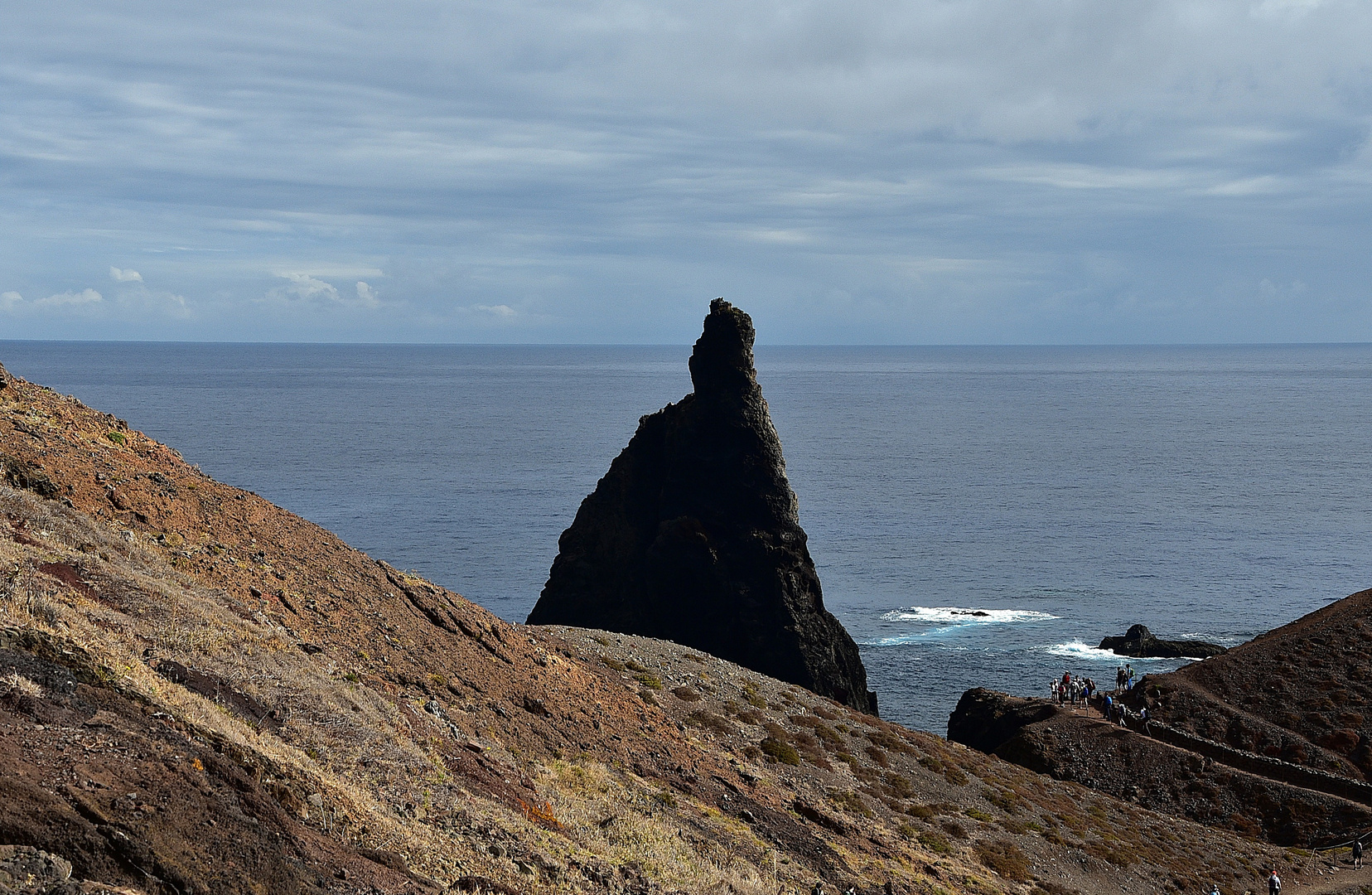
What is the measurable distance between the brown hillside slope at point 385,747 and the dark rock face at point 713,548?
57.5ft

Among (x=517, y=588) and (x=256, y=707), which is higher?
(x=256, y=707)

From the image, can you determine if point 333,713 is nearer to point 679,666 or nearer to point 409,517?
point 679,666

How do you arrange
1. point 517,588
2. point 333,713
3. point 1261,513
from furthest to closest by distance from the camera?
point 1261,513, point 517,588, point 333,713

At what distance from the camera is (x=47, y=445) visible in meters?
25.7

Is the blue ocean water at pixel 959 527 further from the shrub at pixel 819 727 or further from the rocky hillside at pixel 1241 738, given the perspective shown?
the shrub at pixel 819 727

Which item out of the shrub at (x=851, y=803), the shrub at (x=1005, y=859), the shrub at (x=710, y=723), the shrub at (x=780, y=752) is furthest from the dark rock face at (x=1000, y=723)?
the shrub at (x=710, y=723)

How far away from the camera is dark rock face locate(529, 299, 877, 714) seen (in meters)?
61.6

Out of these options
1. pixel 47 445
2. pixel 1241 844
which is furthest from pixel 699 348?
pixel 47 445

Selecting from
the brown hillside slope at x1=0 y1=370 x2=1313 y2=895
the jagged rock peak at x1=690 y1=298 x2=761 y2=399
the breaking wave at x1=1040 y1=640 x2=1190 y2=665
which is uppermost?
the jagged rock peak at x1=690 y1=298 x2=761 y2=399

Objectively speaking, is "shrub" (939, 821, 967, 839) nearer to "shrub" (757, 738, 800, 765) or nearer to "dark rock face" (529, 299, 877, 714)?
"shrub" (757, 738, 800, 765)

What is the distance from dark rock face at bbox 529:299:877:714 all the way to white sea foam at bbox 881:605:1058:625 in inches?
805

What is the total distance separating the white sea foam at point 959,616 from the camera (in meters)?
82.8

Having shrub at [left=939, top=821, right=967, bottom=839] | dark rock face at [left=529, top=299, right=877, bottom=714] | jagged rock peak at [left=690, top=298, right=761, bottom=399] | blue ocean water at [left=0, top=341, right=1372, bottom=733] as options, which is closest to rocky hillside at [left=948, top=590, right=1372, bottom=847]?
blue ocean water at [left=0, top=341, right=1372, bottom=733]

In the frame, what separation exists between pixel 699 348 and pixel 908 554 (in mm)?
46518
